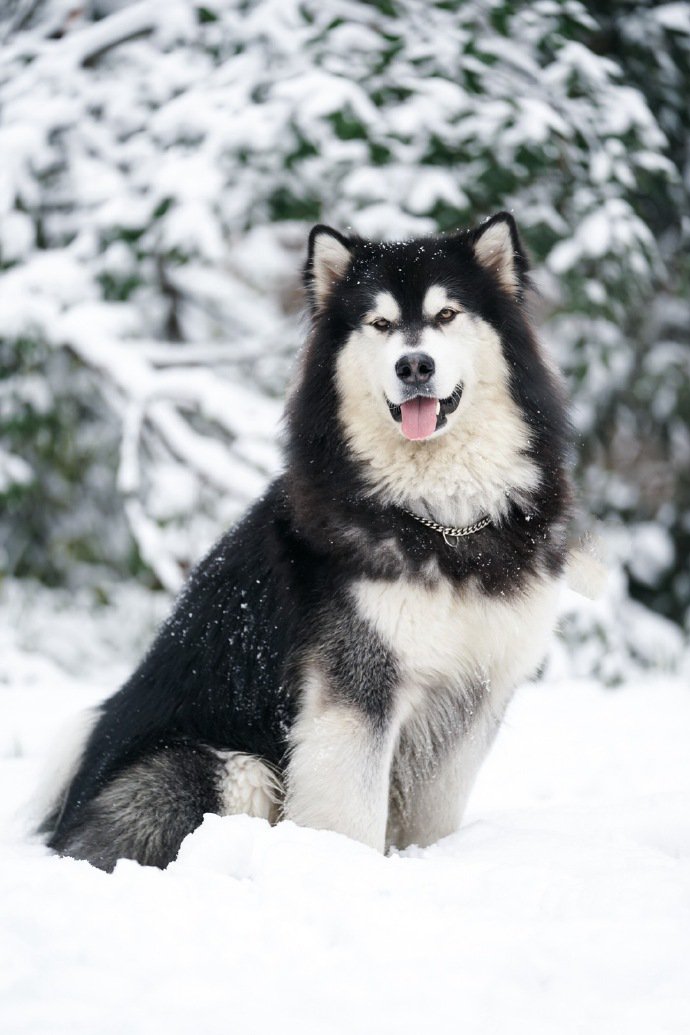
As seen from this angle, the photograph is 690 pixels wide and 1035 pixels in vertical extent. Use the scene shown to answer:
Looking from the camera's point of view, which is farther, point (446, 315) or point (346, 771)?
point (446, 315)

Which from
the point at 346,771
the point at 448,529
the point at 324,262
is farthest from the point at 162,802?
the point at 324,262

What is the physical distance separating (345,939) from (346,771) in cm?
80

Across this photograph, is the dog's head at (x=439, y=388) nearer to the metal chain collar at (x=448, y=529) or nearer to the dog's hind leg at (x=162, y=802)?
the metal chain collar at (x=448, y=529)

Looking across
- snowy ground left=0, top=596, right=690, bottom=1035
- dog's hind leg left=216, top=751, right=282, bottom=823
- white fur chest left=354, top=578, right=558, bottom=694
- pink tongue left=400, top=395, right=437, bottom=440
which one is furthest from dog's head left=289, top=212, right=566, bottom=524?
snowy ground left=0, top=596, right=690, bottom=1035

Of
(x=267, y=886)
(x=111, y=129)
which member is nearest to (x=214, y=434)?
(x=111, y=129)

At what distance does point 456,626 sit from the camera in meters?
2.86

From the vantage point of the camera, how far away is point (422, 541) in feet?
9.62

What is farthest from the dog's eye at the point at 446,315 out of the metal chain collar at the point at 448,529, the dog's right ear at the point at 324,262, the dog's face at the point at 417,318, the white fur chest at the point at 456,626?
the white fur chest at the point at 456,626

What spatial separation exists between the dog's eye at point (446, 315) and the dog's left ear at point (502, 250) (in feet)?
0.75

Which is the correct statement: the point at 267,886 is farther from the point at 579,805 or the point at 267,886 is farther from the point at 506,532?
the point at 579,805

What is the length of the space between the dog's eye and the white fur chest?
0.78 metres

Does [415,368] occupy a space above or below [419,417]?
above

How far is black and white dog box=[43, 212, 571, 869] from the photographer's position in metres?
2.82

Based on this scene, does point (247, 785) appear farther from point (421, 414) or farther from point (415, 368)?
point (415, 368)
